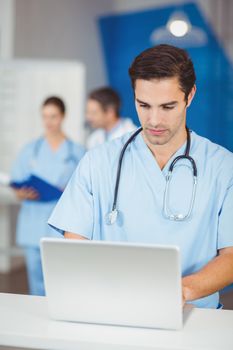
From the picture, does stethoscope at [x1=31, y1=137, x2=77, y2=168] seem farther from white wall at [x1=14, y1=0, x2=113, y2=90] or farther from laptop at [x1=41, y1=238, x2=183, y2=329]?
laptop at [x1=41, y1=238, x2=183, y2=329]

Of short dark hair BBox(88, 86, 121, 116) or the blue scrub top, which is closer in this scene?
Result: the blue scrub top

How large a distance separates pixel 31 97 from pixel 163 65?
10.8ft

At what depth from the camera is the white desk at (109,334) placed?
130 centimetres

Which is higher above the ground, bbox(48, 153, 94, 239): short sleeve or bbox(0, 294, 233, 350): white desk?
bbox(48, 153, 94, 239): short sleeve

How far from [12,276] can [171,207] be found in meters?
3.55

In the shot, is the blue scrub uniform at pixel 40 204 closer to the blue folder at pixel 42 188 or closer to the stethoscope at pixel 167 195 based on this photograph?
the blue folder at pixel 42 188

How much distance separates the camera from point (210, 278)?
5.37 feet

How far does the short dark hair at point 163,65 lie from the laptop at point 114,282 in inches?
20.5

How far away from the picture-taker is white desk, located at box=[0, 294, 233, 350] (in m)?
1.30

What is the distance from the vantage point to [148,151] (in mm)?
1830

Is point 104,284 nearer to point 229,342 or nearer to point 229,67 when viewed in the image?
point 229,342

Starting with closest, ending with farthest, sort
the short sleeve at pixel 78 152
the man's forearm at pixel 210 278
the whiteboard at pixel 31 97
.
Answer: the man's forearm at pixel 210 278 → the short sleeve at pixel 78 152 → the whiteboard at pixel 31 97

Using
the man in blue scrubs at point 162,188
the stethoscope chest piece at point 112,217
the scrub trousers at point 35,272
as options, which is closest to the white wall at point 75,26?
the scrub trousers at point 35,272

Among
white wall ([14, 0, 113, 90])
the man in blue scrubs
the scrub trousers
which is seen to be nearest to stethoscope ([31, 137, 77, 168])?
the scrub trousers
